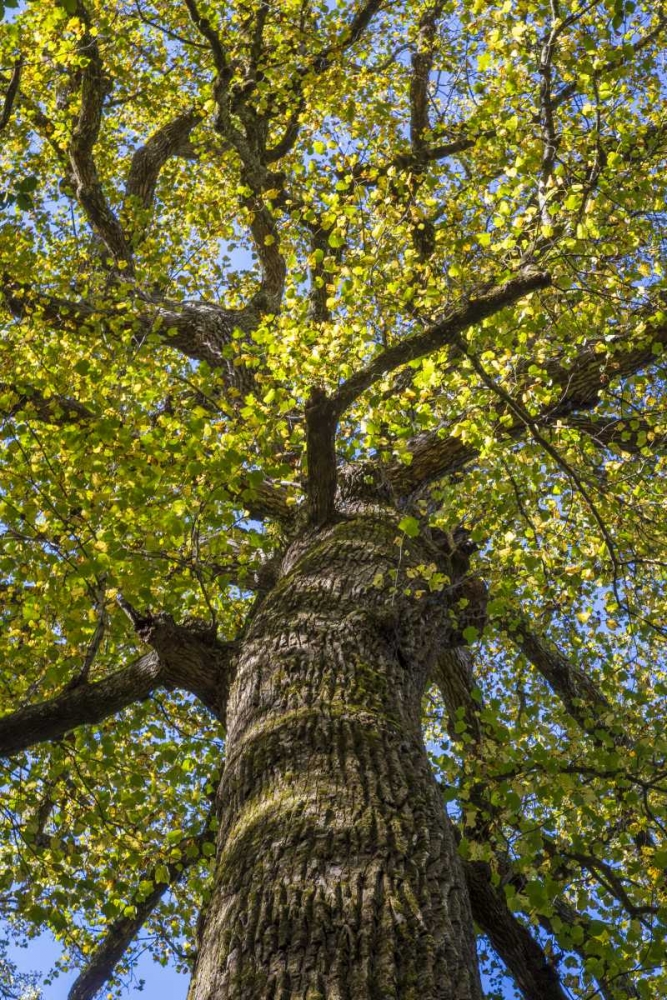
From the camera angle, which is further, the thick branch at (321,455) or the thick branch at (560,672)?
the thick branch at (560,672)

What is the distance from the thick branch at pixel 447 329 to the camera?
4.91 metres

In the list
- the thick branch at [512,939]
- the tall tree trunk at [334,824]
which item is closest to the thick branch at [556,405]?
the tall tree trunk at [334,824]

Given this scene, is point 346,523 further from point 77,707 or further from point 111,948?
point 111,948

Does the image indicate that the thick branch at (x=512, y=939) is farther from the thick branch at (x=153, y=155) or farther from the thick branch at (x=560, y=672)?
the thick branch at (x=153, y=155)

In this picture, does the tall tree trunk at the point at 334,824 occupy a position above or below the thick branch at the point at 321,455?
below

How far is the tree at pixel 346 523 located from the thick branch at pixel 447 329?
0.02 metres

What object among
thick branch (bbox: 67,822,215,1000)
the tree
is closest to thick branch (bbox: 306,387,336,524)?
the tree

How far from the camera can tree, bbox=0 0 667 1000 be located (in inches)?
137

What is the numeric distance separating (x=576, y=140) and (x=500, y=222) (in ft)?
11.0

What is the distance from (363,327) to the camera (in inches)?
250

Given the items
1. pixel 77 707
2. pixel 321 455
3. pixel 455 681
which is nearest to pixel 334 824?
pixel 77 707

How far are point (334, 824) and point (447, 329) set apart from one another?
3.34m

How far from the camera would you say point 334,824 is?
10.2 ft

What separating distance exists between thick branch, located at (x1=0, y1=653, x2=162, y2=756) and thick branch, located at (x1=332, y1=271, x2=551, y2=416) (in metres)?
2.58
